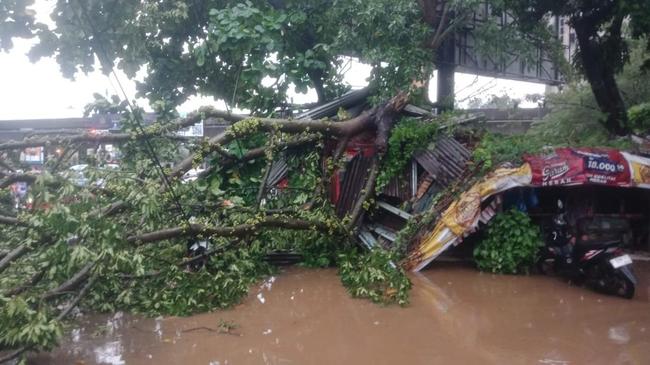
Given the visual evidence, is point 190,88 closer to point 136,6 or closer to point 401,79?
point 136,6

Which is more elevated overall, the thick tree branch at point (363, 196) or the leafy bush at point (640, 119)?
the leafy bush at point (640, 119)

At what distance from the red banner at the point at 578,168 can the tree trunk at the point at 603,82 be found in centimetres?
278

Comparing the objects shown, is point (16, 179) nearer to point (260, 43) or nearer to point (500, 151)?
point (260, 43)

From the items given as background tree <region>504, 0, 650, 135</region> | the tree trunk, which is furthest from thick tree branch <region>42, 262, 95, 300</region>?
the tree trunk

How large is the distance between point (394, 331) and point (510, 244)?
9.95ft

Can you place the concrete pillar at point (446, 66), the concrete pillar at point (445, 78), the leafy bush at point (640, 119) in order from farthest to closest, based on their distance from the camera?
the concrete pillar at point (445, 78) → the concrete pillar at point (446, 66) → the leafy bush at point (640, 119)

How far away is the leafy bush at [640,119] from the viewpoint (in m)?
10.4

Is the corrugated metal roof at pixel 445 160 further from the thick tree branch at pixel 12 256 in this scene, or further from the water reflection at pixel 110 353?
the thick tree branch at pixel 12 256

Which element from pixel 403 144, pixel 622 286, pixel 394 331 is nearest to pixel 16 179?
pixel 394 331

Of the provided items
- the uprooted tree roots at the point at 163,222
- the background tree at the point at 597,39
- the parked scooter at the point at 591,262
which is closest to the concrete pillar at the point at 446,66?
the background tree at the point at 597,39

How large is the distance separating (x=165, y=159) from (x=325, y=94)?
4.55 m

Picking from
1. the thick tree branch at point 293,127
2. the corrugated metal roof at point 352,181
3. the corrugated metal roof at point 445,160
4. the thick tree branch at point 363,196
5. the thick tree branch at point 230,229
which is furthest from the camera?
the corrugated metal roof at point 352,181

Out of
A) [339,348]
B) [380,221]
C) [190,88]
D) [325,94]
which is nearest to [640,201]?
[380,221]

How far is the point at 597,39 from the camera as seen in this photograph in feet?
36.2
